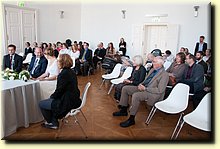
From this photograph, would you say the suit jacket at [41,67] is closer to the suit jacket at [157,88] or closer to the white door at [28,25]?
the suit jacket at [157,88]

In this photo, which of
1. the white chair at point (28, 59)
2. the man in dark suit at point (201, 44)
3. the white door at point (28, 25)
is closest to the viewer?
the man in dark suit at point (201, 44)

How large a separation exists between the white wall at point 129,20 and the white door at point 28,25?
264 cm

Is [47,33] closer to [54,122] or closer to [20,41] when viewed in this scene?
[20,41]

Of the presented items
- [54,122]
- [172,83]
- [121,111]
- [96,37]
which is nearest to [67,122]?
[54,122]

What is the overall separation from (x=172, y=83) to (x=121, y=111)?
3.84 feet

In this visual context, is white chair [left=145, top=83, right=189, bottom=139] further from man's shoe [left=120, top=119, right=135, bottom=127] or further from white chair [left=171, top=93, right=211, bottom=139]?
man's shoe [left=120, top=119, right=135, bottom=127]

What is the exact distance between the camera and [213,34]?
2.14m

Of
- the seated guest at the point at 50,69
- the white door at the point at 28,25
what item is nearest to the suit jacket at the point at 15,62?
the seated guest at the point at 50,69

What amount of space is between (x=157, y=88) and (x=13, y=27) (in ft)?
22.9

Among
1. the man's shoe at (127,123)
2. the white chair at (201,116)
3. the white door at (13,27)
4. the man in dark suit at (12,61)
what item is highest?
the white door at (13,27)

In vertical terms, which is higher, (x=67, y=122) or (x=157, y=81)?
(x=157, y=81)

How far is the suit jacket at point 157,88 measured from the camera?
12.2ft

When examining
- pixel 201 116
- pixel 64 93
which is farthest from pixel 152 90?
pixel 64 93

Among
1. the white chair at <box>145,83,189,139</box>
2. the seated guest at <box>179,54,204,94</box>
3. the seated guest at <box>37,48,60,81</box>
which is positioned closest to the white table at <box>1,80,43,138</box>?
the seated guest at <box>37,48,60,81</box>
